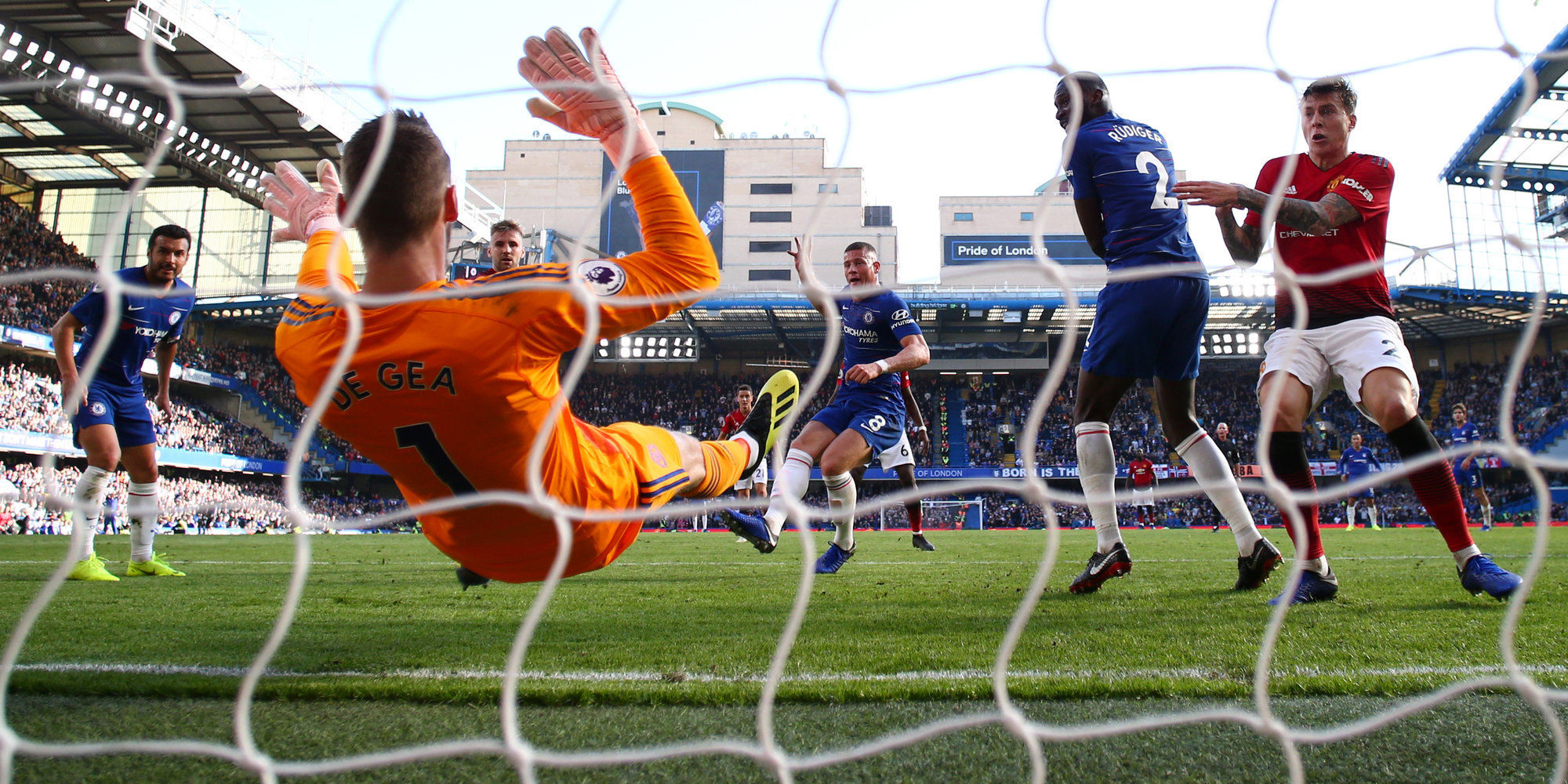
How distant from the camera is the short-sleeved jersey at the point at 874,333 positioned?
5609mm

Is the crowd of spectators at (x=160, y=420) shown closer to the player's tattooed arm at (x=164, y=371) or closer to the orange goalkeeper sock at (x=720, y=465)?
the player's tattooed arm at (x=164, y=371)

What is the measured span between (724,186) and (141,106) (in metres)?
24.3

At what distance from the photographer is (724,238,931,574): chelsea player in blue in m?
5.31

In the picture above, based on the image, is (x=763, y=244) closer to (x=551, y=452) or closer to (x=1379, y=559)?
(x=1379, y=559)

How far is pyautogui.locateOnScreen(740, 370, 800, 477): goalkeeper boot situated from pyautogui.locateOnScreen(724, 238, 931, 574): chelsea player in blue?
59.5 inches

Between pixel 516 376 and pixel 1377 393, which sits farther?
pixel 1377 393

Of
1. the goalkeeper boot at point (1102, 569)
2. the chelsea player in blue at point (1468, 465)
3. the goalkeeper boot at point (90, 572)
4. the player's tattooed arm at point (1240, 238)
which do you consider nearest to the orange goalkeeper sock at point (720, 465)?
the goalkeeper boot at point (1102, 569)

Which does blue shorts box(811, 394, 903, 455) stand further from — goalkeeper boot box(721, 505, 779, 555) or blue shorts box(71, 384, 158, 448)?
blue shorts box(71, 384, 158, 448)

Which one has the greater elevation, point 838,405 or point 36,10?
point 36,10

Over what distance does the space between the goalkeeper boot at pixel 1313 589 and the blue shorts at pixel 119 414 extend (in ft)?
18.4

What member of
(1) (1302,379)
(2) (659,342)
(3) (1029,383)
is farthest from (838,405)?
(3) (1029,383)

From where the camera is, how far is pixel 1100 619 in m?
2.97

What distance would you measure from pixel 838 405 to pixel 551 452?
12.8 feet

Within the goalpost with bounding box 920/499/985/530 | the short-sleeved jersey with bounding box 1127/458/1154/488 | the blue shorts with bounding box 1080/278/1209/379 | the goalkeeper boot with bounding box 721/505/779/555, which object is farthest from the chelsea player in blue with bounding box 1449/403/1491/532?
the goalpost with bounding box 920/499/985/530
